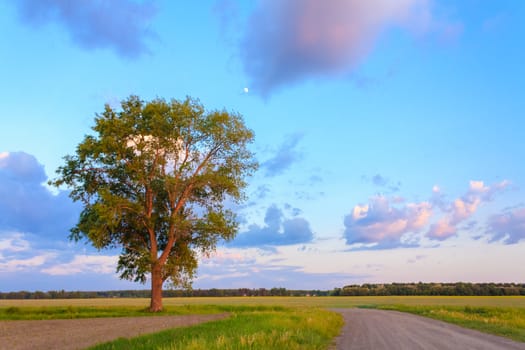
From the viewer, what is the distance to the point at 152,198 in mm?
44500

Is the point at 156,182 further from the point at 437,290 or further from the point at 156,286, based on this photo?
the point at 437,290

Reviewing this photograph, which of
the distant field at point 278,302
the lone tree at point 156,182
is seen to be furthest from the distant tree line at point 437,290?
the lone tree at point 156,182

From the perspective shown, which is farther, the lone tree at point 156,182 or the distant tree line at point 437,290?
the distant tree line at point 437,290

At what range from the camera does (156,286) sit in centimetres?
4394

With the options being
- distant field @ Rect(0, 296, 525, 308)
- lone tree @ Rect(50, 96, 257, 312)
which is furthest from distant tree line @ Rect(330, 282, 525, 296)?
lone tree @ Rect(50, 96, 257, 312)

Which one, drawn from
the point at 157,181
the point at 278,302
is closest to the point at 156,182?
the point at 157,181

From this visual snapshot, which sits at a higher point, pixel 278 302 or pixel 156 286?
pixel 156 286

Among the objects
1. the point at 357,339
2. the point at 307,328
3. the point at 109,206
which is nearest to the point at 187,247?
the point at 109,206

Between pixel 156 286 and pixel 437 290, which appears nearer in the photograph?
pixel 156 286

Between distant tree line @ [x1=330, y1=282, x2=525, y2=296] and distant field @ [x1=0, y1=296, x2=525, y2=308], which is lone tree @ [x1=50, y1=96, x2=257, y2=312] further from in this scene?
distant tree line @ [x1=330, y1=282, x2=525, y2=296]

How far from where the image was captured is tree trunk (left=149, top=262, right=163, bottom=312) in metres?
43.5

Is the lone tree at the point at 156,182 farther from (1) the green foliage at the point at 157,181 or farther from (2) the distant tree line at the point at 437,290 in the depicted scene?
(2) the distant tree line at the point at 437,290

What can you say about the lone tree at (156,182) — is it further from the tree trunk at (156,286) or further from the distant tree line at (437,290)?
the distant tree line at (437,290)

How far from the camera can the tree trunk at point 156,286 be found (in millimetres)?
43469
